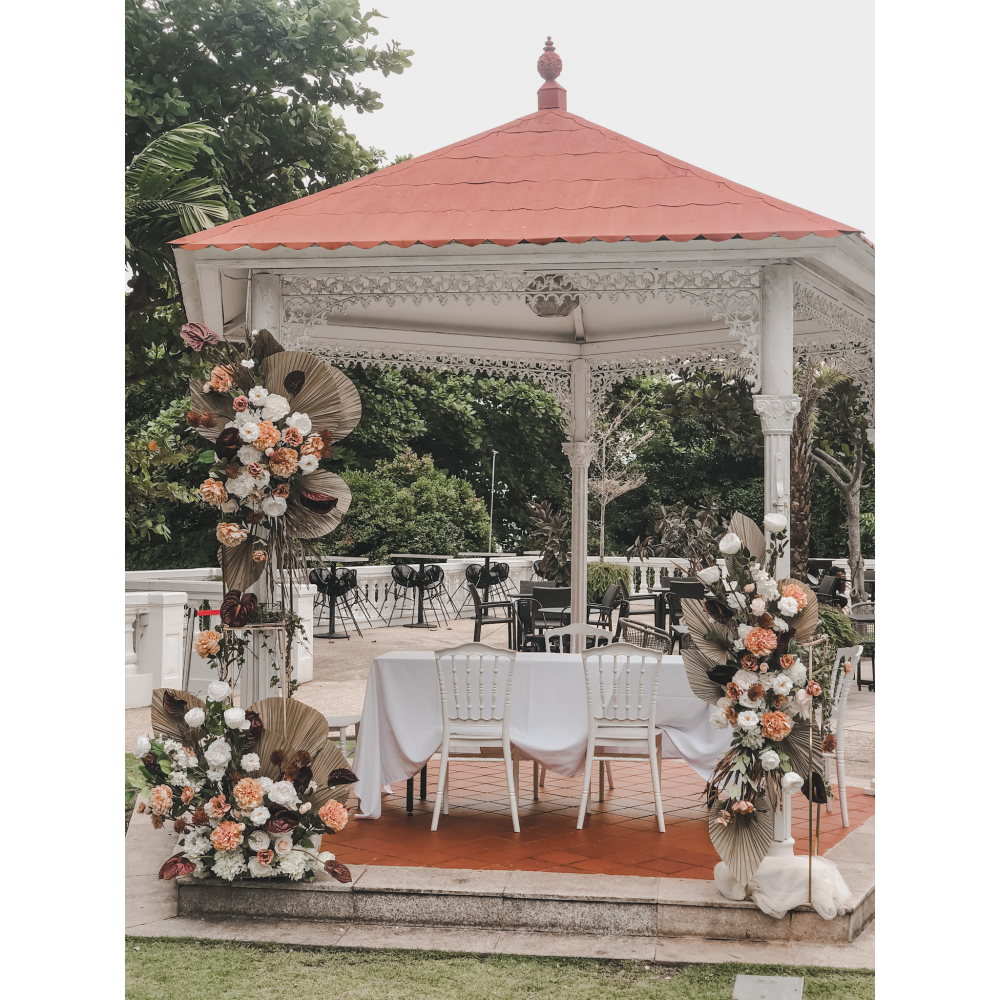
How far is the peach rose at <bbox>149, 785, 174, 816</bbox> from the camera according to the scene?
462 cm

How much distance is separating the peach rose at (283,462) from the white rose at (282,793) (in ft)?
4.41

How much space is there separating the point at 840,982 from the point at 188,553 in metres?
17.6

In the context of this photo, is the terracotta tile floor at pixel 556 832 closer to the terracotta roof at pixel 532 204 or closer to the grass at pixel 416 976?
the grass at pixel 416 976

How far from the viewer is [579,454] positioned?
9.12 m

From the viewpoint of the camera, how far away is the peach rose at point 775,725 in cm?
447

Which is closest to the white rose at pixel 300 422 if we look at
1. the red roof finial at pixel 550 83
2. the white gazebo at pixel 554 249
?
the white gazebo at pixel 554 249

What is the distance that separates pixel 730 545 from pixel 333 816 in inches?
81.3

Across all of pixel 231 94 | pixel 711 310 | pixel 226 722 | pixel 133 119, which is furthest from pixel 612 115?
pixel 226 722

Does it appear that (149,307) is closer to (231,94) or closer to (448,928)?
(231,94)

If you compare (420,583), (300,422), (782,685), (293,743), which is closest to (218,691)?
(293,743)

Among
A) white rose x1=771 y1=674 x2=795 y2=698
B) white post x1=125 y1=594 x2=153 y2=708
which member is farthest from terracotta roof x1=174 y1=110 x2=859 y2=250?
white post x1=125 y1=594 x2=153 y2=708

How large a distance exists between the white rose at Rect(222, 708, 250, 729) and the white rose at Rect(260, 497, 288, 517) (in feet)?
2.88

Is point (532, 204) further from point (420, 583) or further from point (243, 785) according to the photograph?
point (420, 583)

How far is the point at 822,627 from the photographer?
9.13 m
